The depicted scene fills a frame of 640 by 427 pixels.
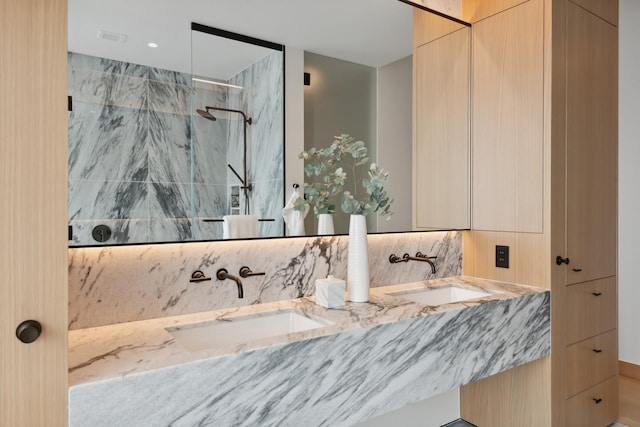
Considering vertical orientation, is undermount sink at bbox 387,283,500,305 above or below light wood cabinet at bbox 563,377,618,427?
above

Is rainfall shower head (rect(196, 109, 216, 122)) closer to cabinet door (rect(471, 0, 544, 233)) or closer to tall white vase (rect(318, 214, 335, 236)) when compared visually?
tall white vase (rect(318, 214, 335, 236))

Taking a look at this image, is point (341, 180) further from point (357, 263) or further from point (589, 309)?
point (589, 309)

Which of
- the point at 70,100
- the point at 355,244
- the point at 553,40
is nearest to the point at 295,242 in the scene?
the point at 355,244

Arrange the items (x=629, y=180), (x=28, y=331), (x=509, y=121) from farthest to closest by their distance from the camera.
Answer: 1. (x=629, y=180)
2. (x=509, y=121)
3. (x=28, y=331)

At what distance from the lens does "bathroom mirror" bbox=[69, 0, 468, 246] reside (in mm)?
1398

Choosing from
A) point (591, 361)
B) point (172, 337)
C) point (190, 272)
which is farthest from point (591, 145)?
point (172, 337)

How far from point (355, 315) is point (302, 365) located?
13.7 inches

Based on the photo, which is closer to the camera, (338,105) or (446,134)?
(338,105)

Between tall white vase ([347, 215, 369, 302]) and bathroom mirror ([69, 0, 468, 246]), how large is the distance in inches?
5.3

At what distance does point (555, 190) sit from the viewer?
210cm

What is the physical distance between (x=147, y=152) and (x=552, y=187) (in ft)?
5.77

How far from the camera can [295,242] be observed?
1.88 metres

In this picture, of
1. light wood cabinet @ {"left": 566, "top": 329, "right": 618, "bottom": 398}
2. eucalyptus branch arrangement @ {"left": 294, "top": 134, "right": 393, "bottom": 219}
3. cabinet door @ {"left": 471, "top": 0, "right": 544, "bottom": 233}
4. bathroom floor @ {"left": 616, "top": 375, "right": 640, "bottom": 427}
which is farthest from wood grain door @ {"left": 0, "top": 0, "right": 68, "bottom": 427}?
bathroom floor @ {"left": 616, "top": 375, "right": 640, "bottom": 427}

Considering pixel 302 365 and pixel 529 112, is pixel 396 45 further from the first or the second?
pixel 302 365
